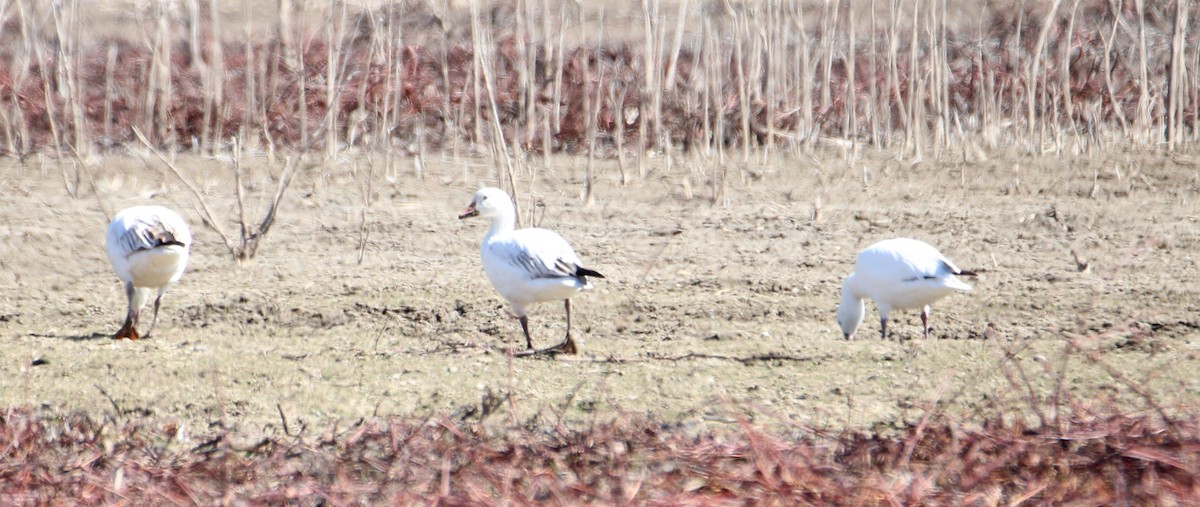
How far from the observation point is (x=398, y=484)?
11.4 feet

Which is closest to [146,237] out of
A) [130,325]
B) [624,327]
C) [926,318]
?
[130,325]

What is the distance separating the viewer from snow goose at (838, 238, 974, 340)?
5598 mm

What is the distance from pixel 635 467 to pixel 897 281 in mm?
2413

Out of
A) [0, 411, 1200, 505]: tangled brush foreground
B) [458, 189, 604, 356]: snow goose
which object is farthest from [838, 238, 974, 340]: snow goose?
[0, 411, 1200, 505]: tangled brush foreground

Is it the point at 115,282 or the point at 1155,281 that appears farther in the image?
the point at 115,282

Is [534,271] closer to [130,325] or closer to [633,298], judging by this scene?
[633,298]

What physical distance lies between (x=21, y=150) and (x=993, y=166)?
264 inches

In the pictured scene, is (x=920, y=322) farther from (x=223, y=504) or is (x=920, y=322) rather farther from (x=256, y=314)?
(x=223, y=504)

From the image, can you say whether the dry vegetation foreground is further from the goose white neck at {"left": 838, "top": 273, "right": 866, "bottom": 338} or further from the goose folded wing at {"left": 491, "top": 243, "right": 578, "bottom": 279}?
the goose folded wing at {"left": 491, "top": 243, "right": 578, "bottom": 279}

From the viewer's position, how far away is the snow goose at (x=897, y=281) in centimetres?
560

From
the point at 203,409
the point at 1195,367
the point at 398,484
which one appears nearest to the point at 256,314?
the point at 203,409

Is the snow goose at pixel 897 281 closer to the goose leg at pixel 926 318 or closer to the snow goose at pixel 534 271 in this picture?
the goose leg at pixel 926 318

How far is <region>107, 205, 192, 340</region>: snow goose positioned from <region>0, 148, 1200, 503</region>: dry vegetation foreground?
193 mm

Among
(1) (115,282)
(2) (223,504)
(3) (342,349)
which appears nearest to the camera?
(2) (223,504)
